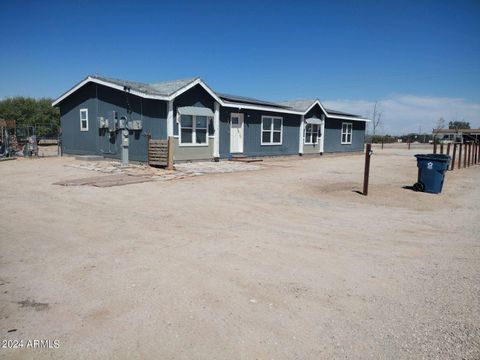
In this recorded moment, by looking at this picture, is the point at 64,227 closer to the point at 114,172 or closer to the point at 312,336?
the point at 312,336

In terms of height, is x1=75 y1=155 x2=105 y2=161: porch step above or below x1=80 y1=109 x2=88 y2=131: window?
below

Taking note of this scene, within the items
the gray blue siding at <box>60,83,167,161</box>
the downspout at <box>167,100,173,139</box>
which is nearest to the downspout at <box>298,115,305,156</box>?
the downspout at <box>167,100,173,139</box>

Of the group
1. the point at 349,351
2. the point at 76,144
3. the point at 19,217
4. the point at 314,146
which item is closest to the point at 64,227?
the point at 19,217

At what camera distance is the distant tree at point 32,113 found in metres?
34.2

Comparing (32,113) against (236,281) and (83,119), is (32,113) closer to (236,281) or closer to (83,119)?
(83,119)

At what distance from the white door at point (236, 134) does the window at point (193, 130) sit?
2148mm

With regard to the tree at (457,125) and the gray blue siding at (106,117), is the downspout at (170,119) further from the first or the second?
the tree at (457,125)

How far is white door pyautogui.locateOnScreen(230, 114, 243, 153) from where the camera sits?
19.0m

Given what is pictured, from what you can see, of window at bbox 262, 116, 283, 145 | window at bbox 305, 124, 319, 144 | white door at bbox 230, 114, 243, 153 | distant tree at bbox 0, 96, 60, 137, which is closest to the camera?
white door at bbox 230, 114, 243, 153

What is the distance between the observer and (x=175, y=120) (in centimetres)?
1564

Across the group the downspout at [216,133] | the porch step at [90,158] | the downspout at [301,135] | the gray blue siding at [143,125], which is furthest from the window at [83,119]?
the downspout at [301,135]

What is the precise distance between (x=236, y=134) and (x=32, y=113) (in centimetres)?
2691

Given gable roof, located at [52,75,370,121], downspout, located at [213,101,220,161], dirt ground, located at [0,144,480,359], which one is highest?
gable roof, located at [52,75,370,121]

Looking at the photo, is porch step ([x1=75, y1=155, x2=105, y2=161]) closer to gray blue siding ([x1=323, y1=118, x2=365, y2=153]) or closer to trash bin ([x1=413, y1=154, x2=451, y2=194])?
trash bin ([x1=413, y1=154, x2=451, y2=194])
